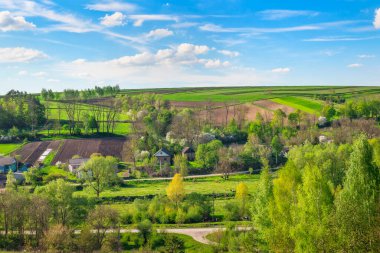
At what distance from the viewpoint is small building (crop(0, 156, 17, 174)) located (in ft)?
267

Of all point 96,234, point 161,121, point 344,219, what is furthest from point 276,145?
point 344,219

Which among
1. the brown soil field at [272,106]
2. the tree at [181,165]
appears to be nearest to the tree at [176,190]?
the tree at [181,165]

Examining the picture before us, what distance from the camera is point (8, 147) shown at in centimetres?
9719

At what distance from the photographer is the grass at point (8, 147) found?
93.2 metres

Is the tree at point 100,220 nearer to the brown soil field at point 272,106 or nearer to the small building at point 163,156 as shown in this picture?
the small building at point 163,156

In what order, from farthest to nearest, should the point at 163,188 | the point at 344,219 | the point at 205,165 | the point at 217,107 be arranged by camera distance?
1. the point at 217,107
2. the point at 205,165
3. the point at 163,188
4. the point at 344,219

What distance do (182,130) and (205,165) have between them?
24484 mm

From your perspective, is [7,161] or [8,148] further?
[8,148]

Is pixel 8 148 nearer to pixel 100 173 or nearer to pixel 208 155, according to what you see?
pixel 100 173

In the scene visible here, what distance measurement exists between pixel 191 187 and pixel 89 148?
3858 cm

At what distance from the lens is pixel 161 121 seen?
114375mm

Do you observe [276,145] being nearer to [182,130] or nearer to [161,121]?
[182,130]

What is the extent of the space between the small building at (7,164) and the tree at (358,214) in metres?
73.2

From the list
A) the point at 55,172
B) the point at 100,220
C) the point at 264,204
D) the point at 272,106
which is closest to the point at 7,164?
the point at 55,172
